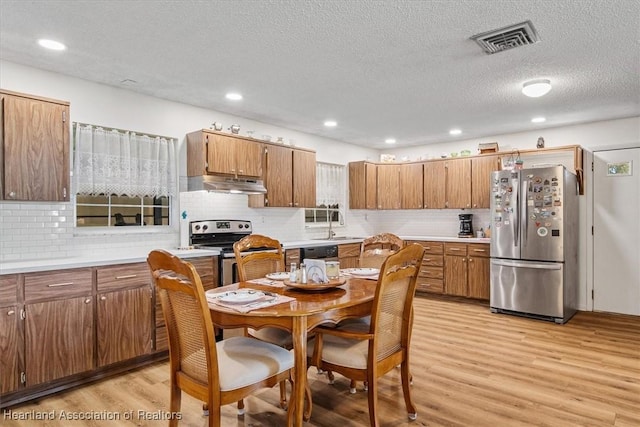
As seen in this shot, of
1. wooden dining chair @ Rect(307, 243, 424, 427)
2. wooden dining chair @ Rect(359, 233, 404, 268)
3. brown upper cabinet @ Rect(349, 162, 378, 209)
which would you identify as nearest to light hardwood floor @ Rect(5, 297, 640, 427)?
wooden dining chair @ Rect(307, 243, 424, 427)

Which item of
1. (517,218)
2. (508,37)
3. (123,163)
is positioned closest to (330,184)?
(517,218)

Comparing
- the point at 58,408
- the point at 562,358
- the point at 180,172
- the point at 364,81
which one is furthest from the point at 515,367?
the point at 180,172

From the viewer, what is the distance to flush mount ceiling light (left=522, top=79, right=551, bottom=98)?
11.5 ft

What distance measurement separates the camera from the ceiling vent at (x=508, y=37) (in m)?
2.59

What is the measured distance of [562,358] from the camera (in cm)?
343

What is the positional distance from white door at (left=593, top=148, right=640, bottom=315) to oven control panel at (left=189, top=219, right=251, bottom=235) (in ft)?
15.1

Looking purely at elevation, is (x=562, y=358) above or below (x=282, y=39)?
below

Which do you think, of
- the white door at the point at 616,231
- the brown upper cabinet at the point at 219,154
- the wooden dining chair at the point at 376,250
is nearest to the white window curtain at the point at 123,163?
the brown upper cabinet at the point at 219,154

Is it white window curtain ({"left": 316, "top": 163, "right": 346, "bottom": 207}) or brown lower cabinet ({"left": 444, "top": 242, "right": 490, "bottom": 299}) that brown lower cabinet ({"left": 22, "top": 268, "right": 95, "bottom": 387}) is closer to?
white window curtain ({"left": 316, "top": 163, "right": 346, "bottom": 207})

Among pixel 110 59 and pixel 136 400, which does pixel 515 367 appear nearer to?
pixel 136 400

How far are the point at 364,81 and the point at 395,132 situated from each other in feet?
7.54

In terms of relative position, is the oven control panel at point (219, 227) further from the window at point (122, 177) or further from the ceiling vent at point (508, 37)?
the ceiling vent at point (508, 37)

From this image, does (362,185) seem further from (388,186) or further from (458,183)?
(458,183)

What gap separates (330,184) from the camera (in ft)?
21.0
